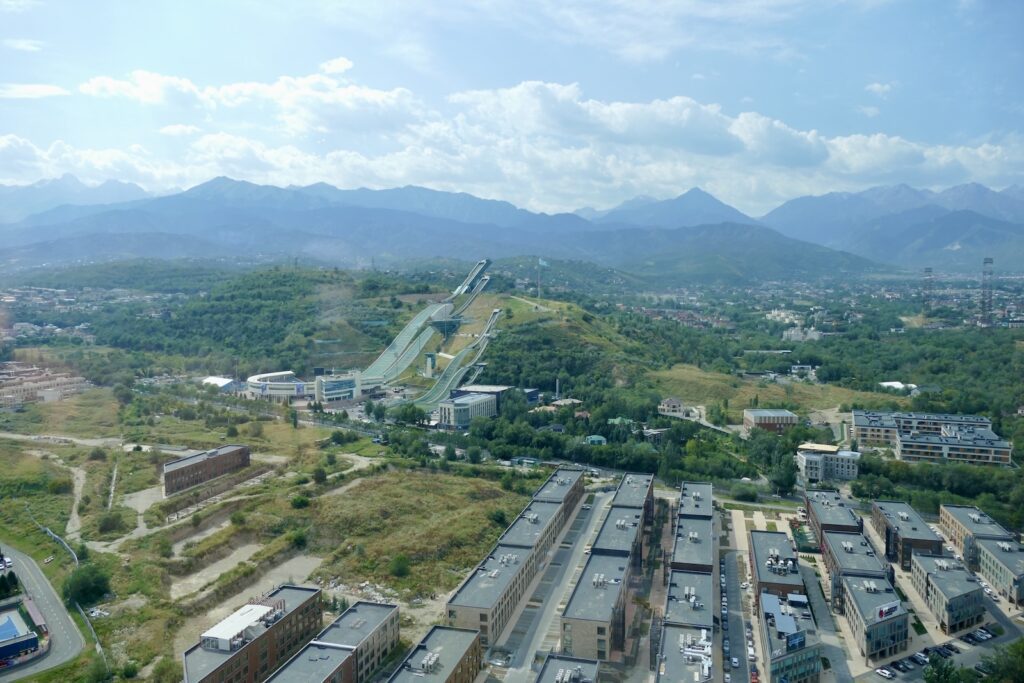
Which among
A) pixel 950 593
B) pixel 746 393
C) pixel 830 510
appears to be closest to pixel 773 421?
pixel 746 393

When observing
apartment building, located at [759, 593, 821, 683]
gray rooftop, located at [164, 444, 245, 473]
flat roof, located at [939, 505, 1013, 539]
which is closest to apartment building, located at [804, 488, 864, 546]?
flat roof, located at [939, 505, 1013, 539]

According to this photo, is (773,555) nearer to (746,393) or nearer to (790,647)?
(790,647)

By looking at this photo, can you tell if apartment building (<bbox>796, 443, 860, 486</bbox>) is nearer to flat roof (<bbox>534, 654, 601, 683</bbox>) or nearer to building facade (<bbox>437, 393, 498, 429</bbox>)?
building facade (<bbox>437, 393, 498, 429</bbox>)

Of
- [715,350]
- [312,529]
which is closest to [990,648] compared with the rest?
[312,529]

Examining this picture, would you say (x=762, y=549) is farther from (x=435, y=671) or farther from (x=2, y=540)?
(x=2, y=540)

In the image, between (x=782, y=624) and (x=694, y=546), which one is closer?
(x=782, y=624)

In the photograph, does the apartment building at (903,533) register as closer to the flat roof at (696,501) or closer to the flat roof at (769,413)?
the flat roof at (696,501)

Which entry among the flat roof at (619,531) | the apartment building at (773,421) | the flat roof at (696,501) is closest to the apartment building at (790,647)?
the flat roof at (619,531)
